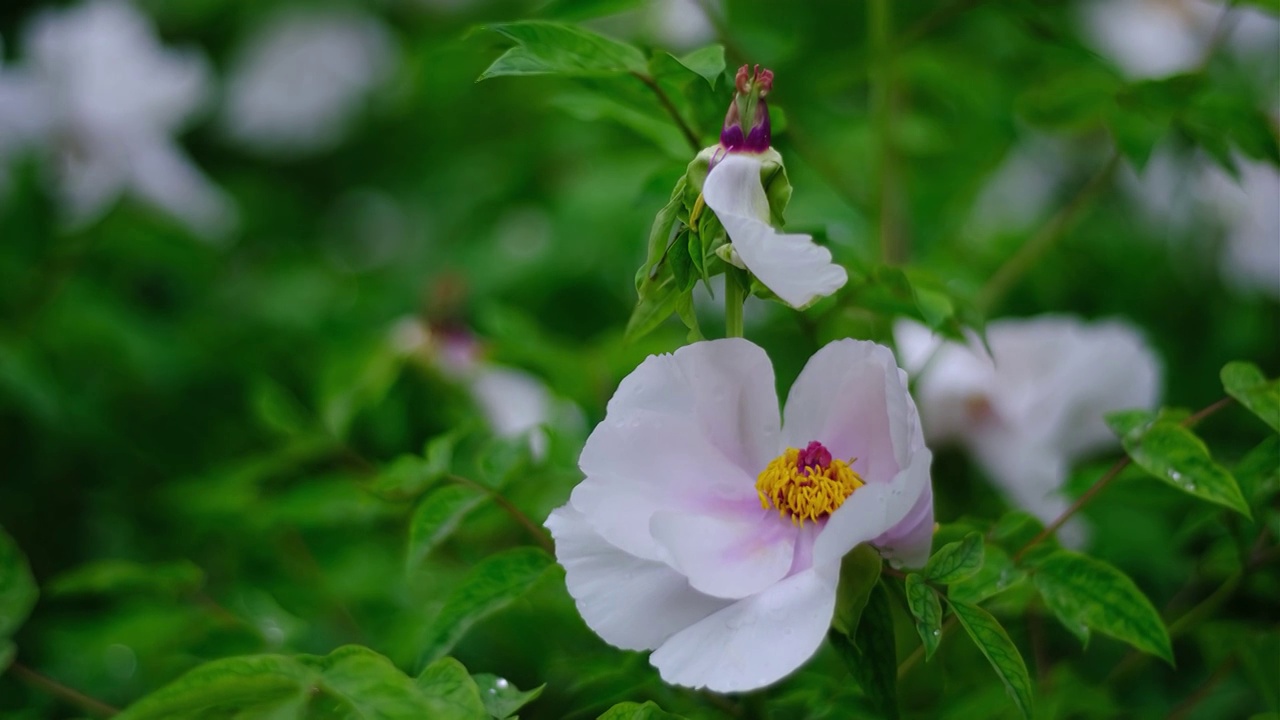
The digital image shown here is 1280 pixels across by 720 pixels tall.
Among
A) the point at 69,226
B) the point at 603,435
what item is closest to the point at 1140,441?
the point at 603,435

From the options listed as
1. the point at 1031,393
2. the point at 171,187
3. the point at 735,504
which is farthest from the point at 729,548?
the point at 171,187

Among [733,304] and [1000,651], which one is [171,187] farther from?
[1000,651]

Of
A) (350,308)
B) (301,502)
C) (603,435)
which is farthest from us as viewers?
(350,308)

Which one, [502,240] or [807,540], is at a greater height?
[807,540]

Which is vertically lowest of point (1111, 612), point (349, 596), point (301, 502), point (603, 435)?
point (349, 596)

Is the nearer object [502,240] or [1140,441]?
[1140,441]

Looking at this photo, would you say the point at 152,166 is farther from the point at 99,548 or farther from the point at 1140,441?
the point at 1140,441
